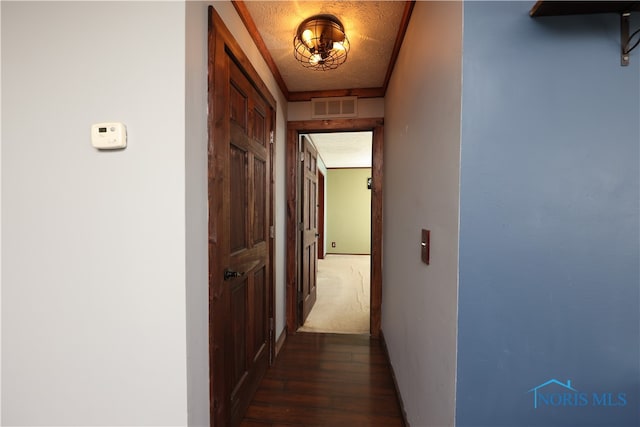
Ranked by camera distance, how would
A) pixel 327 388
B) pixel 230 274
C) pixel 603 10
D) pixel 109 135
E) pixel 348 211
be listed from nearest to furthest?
pixel 603 10 → pixel 109 135 → pixel 230 274 → pixel 327 388 → pixel 348 211

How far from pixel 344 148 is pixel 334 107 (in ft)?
8.39

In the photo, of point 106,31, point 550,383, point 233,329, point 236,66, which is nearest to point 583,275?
point 550,383

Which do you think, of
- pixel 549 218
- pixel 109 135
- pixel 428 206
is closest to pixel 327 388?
pixel 428 206

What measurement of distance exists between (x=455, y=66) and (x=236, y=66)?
3.70ft

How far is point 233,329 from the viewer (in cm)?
153

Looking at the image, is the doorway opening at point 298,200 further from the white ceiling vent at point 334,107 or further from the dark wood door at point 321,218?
the dark wood door at point 321,218

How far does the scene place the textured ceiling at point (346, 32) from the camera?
1.54 m

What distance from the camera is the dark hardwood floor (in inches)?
66.6

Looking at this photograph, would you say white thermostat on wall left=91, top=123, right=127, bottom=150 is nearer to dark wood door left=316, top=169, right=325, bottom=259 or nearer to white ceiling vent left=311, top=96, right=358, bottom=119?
white ceiling vent left=311, top=96, right=358, bottom=119

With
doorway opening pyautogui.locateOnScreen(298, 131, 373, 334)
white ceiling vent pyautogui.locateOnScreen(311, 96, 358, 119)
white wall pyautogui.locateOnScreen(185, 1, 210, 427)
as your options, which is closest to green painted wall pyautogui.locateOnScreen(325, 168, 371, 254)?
doorway opening pyautogui.locateOnScreen(298, 131, 373, 334)

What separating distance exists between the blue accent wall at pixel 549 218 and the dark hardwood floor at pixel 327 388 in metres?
1.07

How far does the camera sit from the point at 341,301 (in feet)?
12.4

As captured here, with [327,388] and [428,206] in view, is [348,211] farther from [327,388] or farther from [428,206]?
[428,206]

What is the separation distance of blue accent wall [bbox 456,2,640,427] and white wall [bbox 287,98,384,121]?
1.82 metres
